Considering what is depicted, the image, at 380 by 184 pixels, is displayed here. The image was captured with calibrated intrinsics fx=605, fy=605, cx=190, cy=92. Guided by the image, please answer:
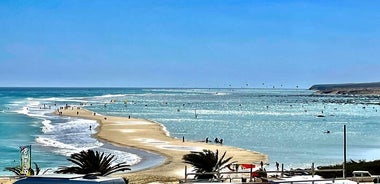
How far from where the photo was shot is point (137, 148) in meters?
55.5

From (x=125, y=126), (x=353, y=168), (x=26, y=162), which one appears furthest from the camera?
(x=125, y=126)

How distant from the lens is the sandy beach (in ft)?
124

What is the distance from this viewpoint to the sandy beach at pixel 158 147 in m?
37.7

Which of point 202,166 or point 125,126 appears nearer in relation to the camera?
point 202,166

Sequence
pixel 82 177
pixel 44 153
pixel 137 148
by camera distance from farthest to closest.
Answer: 1. pixel 137 148
2. pixel 44 153
3. pixel 82 177

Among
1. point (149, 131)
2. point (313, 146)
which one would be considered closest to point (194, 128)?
point (149, 131)

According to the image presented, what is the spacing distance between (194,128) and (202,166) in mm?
50388

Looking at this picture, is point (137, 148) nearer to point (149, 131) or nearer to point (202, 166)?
point (149, 131)

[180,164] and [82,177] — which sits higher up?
[82,177]

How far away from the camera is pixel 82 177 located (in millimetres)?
12164

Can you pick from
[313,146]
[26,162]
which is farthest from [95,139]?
[26,162]

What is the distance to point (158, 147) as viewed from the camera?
56188 mm

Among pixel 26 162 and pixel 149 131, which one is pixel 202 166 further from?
pixel 149 131

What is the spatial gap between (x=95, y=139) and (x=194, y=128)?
19.7 m
